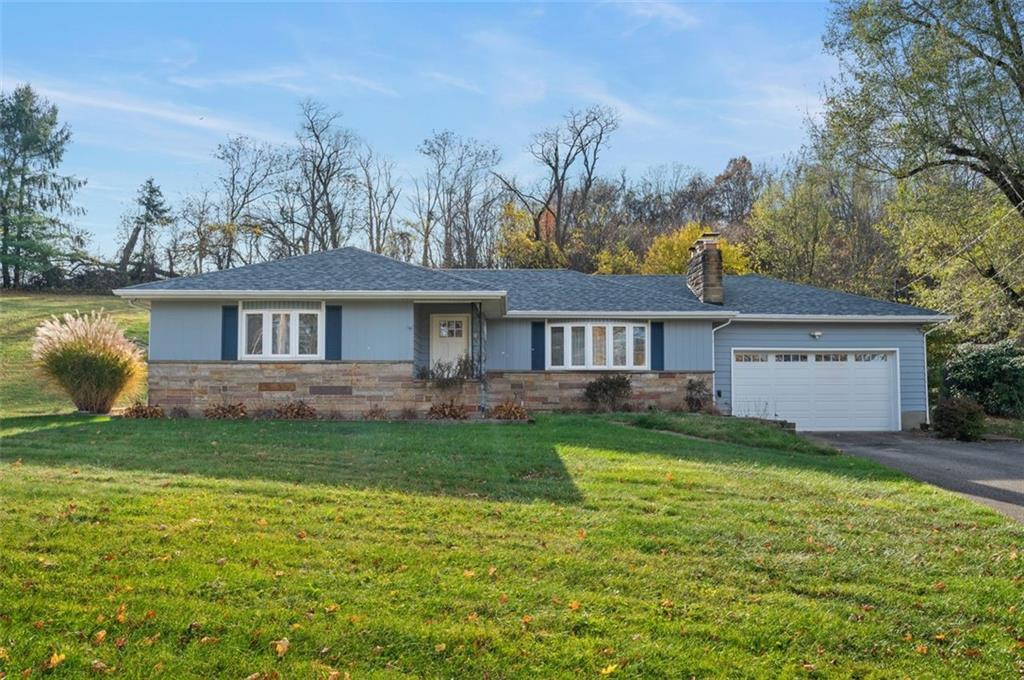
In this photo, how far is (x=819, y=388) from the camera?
59.0 ft

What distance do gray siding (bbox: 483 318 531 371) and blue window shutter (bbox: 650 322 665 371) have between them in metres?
2.85

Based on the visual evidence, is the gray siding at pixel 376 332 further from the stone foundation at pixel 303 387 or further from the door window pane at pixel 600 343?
the door window pane at pixel 600 343

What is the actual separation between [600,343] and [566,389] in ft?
4.41

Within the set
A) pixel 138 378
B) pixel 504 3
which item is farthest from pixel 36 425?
pixel 504 3

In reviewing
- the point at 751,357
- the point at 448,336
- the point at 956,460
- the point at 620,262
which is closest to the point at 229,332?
the point at 448,336

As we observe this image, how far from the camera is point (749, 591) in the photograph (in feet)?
16.8

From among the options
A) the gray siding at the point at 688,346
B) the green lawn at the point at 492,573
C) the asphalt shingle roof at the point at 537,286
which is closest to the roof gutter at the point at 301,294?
the asphalt shingle roof at the point at 537,286

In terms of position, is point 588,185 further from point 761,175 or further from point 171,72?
point 171,72

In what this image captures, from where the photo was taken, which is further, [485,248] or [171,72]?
[485,248]

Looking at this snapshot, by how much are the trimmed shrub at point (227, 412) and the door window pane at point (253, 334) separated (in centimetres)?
120

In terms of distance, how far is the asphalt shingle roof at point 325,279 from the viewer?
49.8 ft

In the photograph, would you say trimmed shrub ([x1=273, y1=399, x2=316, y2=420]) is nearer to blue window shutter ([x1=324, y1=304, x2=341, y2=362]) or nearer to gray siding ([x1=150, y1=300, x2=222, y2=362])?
blue window shutter ([x1=324, y1=304, x2=341, y2=362])

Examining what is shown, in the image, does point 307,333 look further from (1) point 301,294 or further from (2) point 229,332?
(2) point 229,332

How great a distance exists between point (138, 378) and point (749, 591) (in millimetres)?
14302
